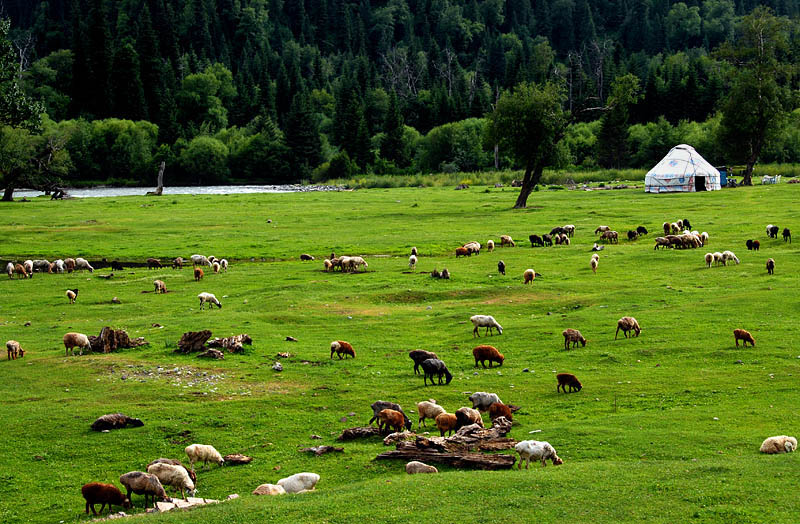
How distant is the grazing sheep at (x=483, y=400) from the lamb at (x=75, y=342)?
46.3ft

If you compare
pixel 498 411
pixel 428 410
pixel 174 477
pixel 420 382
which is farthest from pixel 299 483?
pixel 420 382

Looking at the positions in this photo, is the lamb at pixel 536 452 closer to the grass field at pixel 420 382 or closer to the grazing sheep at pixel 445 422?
the grass field at pixel 420 382

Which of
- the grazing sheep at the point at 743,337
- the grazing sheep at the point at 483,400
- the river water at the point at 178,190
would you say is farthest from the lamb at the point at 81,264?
the river water at the point at 178,190

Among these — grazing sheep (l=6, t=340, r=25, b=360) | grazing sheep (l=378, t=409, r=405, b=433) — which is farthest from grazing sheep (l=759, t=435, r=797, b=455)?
grazing sheep (l=6, t=340, r=25, b=360)

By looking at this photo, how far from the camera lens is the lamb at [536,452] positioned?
16.5m

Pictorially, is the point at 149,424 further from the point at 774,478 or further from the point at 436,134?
the point at 436,134

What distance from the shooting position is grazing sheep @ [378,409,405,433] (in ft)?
63.4

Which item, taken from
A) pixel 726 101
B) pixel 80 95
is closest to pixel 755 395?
pixel 726 101

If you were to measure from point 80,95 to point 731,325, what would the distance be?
179874 millimetres

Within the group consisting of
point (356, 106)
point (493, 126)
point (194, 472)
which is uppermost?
point (356, 106)

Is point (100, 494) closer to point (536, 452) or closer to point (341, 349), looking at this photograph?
point (536, 452)

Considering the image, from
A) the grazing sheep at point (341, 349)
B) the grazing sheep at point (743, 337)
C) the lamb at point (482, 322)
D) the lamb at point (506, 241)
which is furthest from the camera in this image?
the lamb at point (506, 241)

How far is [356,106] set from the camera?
160m

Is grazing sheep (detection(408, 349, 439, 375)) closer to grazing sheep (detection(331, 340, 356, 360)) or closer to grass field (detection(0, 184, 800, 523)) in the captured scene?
grass field (detection(0, 184, 800, 523))
